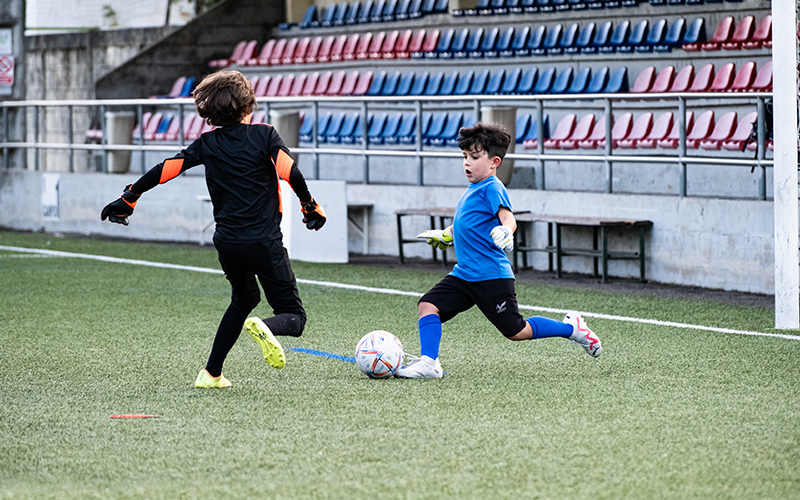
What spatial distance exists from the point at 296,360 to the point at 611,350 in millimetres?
1960

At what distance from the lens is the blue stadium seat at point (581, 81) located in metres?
16.6

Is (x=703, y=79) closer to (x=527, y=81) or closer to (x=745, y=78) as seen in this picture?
(x=745, y=78)

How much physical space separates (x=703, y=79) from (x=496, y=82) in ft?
12.3

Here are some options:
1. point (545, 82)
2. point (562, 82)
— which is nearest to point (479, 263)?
point (562, 82)

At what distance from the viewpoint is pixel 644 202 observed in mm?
11250

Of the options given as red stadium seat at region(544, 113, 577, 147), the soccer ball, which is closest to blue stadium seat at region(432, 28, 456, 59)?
red stadium seat at region(544, 113, 577, 147)

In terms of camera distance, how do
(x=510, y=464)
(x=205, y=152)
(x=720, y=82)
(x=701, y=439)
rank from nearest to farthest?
(x=510, y=464) < (x=701, y=439) < (x=205, y=152) < (x=720, y=82)

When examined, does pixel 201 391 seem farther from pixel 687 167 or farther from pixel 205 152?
pixel 687 167

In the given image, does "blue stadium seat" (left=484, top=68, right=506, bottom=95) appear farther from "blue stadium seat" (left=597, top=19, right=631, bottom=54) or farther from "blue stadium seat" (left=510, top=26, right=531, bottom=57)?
"blue stadium seat" (left=597, top=19, right=631, bottom=54)

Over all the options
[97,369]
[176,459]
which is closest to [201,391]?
[97,369]

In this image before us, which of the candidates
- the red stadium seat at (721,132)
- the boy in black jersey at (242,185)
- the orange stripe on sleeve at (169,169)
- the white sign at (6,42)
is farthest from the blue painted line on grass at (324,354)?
the white sign at (6,42)

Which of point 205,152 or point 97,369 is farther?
point 97,369

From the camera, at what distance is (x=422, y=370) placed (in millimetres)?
6242

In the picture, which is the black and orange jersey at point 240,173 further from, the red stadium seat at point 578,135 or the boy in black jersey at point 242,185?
→ the red stadium seat at point 578,135
